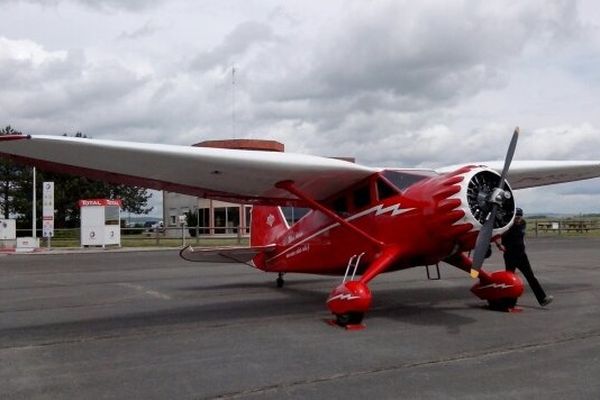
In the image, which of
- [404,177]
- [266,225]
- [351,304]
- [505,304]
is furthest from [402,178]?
[266,225]

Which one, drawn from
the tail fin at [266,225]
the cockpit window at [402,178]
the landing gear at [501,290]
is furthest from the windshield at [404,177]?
the tail fin at [266,225]

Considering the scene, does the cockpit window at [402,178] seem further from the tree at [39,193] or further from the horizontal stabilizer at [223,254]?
the tree at [39,193]

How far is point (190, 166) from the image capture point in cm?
874

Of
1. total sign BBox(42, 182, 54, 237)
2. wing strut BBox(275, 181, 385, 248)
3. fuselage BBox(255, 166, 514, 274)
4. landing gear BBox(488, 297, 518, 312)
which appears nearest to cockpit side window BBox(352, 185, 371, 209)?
fuselage BBox(255, 166, 514, 274)

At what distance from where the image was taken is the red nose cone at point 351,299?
8078 millimetres

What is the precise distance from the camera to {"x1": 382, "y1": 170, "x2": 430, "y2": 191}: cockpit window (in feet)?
30.6

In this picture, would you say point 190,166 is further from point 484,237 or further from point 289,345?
point 484,237

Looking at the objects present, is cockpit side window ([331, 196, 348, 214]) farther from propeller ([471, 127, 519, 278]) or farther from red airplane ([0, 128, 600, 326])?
propeller ([471, 127, 519, 278])

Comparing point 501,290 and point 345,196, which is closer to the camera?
point 501,290

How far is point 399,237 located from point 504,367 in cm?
326

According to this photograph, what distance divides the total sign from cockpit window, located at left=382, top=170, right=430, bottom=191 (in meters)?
26.8

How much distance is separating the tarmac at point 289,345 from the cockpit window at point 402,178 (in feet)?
6.71

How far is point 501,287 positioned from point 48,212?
28515mm

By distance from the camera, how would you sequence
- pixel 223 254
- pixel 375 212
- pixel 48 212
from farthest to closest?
pixel 48 212, pixel 223 254, pixel 375 212
